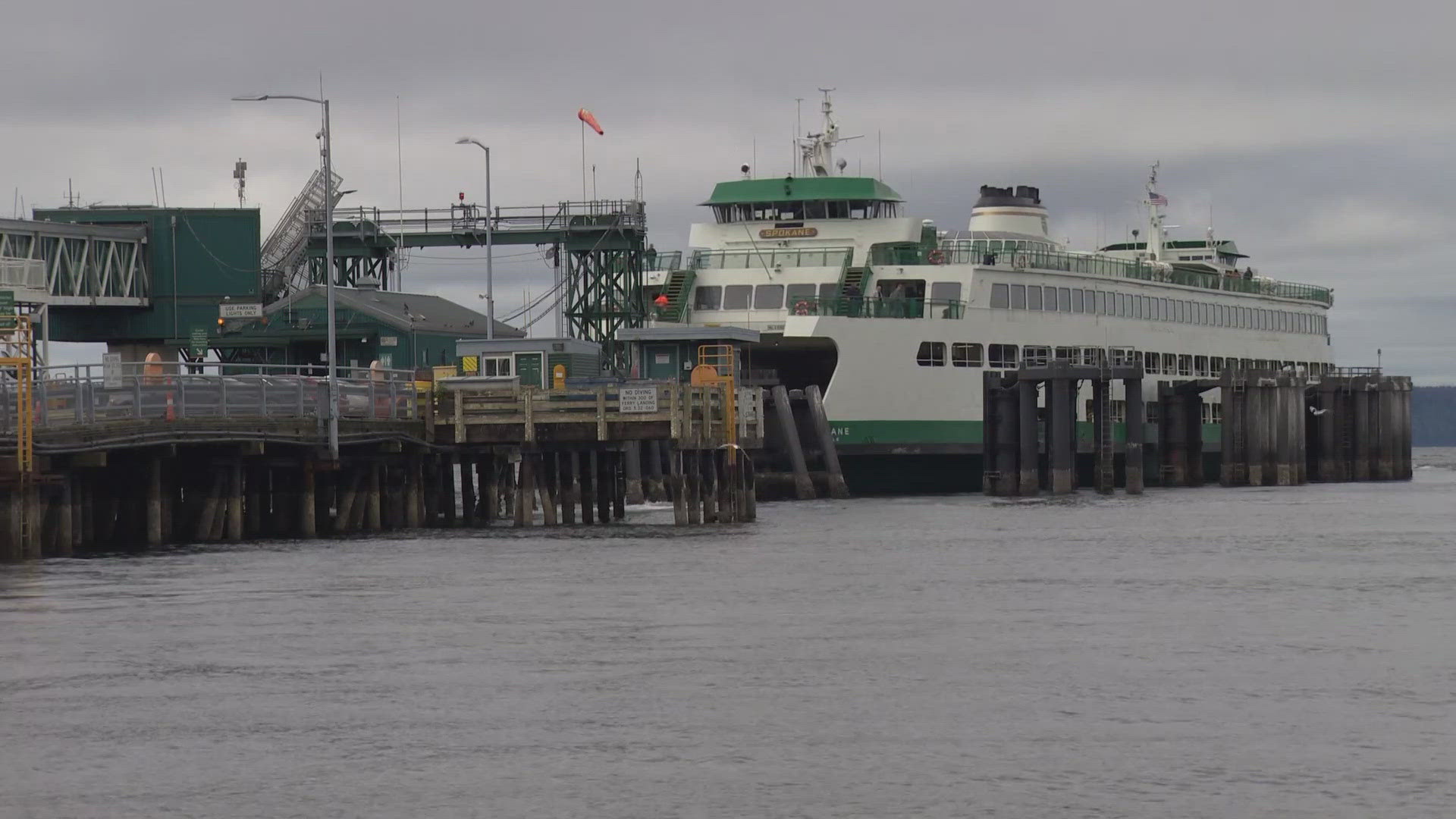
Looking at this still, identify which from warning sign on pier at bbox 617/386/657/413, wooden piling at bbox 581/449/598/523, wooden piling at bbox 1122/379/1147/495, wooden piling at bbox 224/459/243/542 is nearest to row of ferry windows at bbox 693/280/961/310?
wooden piling at bbox 1122/379/1147/495

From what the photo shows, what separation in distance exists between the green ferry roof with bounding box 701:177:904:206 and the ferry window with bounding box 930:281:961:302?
4018 millimetres

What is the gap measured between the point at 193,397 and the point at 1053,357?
39292 millimetres

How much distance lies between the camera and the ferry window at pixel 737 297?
71.2m

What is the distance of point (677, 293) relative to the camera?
237 feet

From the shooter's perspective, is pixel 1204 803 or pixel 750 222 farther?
pixel 750 222

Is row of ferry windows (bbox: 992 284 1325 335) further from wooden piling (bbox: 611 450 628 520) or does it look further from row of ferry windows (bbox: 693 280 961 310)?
wooden piling (bbox: 611 450 628 520)

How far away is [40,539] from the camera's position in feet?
132

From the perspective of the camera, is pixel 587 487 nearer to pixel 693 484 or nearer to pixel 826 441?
pixel 693 484

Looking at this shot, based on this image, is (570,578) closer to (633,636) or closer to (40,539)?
(633,636)

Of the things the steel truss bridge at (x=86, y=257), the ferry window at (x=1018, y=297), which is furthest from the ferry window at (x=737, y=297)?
the steel truss bridge at (x=86, y=257)

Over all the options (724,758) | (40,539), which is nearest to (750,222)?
(40,539)

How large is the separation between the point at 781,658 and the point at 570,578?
1036 cm

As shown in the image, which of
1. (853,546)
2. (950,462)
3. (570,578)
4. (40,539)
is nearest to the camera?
(570,578)

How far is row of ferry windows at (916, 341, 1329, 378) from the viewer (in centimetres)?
7100
